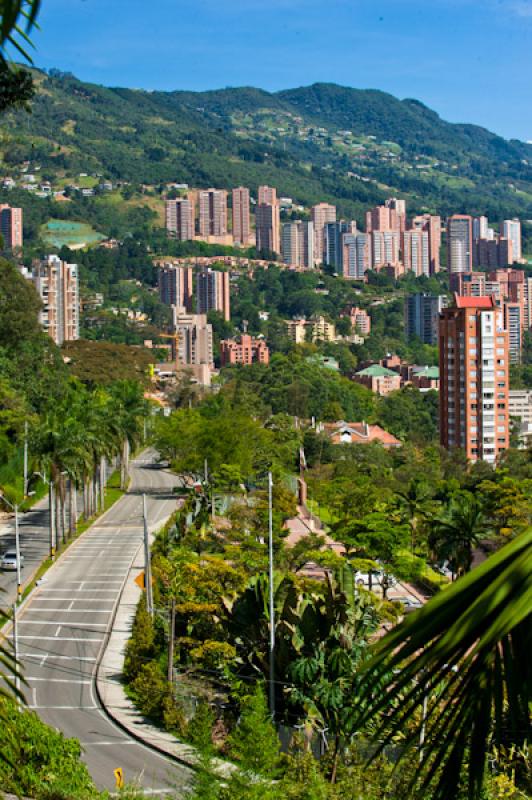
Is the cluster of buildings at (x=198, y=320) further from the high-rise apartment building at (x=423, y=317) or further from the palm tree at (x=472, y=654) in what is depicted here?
the palm tree at (x=472, y=654)

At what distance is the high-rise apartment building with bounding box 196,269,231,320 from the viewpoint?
16900cm

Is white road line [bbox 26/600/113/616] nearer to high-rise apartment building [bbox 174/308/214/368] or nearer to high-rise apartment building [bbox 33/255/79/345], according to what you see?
high-rise apartment building [bbox 33/255/79/345]

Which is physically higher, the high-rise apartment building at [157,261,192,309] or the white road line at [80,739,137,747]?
the high-rise apartment building at [157,261,192,309]

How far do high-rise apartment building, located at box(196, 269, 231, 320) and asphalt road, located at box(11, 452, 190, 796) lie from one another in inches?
5149

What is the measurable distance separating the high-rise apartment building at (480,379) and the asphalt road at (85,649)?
36.6m

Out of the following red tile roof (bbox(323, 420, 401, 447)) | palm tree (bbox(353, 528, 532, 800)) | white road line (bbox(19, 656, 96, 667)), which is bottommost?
white road line (bbox(19, 656, 96, 667))

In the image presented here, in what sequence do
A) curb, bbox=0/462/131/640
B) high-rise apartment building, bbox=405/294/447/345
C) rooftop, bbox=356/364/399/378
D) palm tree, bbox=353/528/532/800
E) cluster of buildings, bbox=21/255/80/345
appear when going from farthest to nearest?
1. high-rise apartment building, bbox=405/294/447/345
2. rooftop, bbox=356/364/399/378
3. cluster of buildings, bbox=21/255/80/345
4. curb, bbox=0/462/131/640
5. palm tree, bbox=353/528/532/800

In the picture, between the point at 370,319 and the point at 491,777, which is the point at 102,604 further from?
the point at 370,319

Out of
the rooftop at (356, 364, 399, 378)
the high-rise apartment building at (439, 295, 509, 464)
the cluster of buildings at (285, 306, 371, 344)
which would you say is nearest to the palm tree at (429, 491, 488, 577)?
the high-rise apartment building at (439, 295, 509, 464)

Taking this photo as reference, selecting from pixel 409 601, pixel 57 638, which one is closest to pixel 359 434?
pixel 409 601

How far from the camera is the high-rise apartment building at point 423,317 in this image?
168175 millimetres

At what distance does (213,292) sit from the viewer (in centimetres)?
16975

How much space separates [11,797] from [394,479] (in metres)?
37.9

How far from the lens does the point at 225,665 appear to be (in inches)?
722
